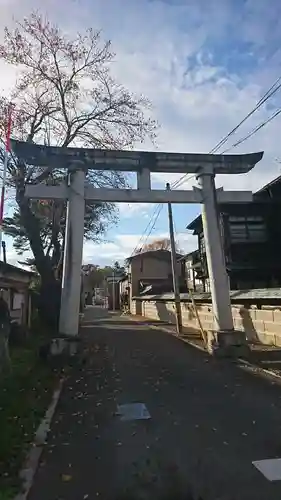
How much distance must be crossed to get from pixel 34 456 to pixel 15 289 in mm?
9590

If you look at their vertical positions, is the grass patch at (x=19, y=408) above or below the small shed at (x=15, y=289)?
below

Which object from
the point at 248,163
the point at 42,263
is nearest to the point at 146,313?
the point at 42,263

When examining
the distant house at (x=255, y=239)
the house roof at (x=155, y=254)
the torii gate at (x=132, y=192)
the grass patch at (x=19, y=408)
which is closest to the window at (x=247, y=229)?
the distant house at (x=255, y=239)

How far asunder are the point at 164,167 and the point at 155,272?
43606 millimetres

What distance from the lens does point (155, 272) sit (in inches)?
2208

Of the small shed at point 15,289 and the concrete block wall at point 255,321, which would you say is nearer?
the small shed at point 15,289

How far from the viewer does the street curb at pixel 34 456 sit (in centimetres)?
414

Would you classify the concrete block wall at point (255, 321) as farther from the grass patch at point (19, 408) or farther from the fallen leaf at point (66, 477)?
the fallen leaf at point (66, 477)

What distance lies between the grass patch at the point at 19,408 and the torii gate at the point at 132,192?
1.79m

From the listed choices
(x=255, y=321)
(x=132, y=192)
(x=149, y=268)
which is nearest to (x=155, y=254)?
(x=149, y=268)

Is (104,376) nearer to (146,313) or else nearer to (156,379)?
(156,379)

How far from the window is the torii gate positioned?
39.7 ft

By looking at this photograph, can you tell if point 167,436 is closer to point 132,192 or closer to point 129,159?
point 132,192

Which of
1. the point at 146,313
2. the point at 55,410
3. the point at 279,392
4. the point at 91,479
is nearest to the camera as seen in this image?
the point at 91,479
